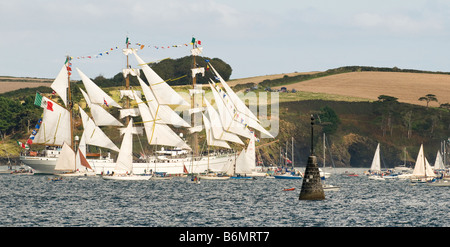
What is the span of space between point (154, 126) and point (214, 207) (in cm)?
6175

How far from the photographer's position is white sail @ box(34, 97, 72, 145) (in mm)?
124250

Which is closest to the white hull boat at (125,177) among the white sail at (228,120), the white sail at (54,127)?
the white sail at (228,120)

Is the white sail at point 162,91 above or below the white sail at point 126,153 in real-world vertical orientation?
above

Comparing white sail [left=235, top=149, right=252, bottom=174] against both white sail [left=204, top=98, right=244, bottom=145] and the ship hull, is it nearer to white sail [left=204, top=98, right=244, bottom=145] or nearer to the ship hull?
white sail [left=204, top=98, right=244, bottom=145]

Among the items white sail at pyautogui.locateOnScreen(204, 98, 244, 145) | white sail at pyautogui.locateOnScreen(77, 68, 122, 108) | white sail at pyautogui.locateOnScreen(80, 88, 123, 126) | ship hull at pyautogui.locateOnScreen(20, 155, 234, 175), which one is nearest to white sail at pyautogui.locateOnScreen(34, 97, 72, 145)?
white sail at pyautogui.locateOnScreen(80, 88, 123, 126)

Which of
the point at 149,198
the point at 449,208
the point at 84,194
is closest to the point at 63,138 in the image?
the point at 84,194

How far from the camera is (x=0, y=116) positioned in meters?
177

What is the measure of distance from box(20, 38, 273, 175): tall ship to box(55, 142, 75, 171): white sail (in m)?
0.35

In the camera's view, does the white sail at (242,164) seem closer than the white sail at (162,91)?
Yes

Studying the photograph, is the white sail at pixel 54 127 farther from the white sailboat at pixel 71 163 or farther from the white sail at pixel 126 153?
the white sail at pixel 126 153

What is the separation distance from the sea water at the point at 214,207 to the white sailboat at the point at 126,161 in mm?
12309

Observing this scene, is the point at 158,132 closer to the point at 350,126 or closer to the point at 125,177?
the point at 125,177

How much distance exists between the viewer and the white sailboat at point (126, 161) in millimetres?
103750

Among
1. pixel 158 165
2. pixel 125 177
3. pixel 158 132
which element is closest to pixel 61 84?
pixel 158 132
